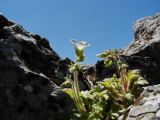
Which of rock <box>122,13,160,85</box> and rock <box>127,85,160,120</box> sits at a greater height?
rock <box>122,13,160,85</box>

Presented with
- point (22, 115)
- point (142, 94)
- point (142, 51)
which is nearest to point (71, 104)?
point (22, 115)

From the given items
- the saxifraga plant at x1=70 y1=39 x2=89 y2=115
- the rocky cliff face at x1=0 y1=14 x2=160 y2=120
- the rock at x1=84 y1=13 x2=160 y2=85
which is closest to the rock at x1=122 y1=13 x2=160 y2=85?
the rock at x1=84 y1=13 x2=160 y2=85

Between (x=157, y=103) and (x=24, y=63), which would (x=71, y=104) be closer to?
(x=24, y=63)

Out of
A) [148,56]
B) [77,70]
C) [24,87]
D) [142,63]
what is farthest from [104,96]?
[148,56]

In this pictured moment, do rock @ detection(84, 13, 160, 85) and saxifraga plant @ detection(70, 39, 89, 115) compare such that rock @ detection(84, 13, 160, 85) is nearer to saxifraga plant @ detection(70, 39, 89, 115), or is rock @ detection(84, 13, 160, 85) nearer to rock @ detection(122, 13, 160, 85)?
rock @ detection(122, 13, 160, 85)

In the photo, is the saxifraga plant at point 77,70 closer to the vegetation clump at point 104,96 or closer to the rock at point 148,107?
the vegetation clump at point 104,96
